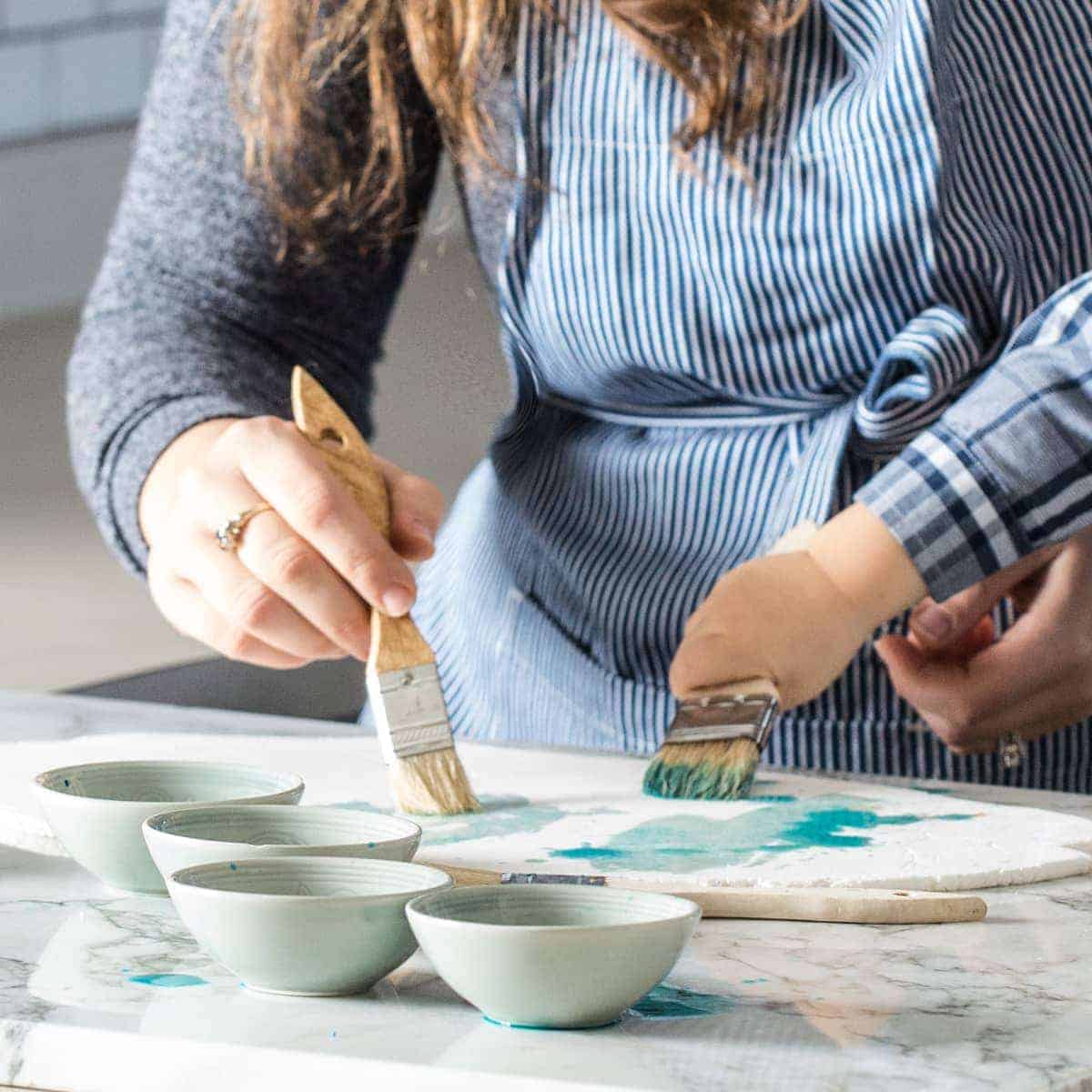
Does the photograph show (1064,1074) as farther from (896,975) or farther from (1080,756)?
(1080,756)

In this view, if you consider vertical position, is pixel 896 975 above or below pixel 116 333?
below

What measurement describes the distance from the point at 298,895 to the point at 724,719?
12.8 inches

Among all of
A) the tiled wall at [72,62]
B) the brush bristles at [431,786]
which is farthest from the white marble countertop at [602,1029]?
the tiled wall at [72,62]

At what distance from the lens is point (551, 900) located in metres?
0.41

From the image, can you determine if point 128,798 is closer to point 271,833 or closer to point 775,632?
point 271,833

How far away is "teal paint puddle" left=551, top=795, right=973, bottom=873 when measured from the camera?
58cm

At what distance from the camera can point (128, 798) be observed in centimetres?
55

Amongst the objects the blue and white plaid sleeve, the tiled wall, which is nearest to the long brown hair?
the blue and white plaid sleeve

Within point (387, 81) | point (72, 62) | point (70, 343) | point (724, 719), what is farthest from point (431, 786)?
point (72, 62)

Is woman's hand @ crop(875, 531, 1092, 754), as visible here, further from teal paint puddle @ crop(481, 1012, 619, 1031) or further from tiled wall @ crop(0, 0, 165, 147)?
tiled wall @ crop(0, 0, 165, 147)

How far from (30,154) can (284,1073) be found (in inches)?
124

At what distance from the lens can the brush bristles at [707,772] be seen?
68cm

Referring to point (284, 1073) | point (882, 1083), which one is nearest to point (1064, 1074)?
point (882, 1083)

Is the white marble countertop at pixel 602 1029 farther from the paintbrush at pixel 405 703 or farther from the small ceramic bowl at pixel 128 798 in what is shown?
the paintbrush at pixel 405 703
